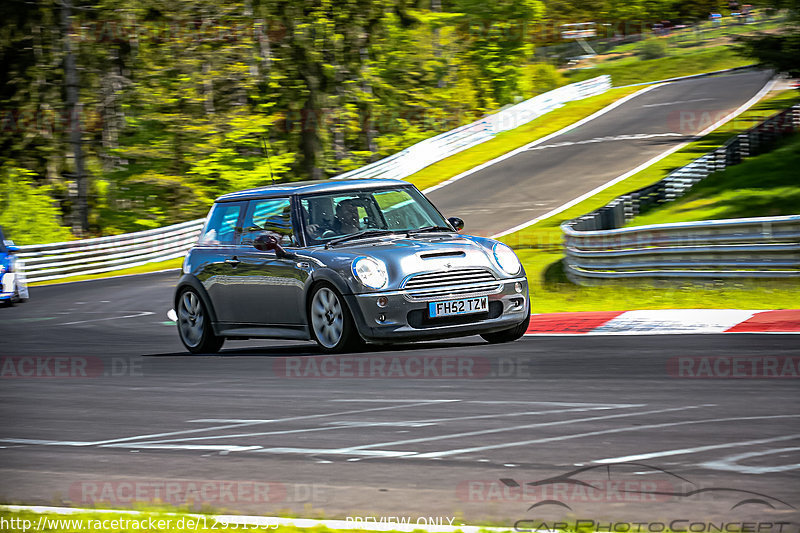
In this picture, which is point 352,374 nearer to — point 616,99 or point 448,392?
point 448,392

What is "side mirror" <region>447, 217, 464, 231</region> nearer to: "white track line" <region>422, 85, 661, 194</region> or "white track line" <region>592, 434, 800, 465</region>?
"white track line" <region>592, 434, 800, 465</region>

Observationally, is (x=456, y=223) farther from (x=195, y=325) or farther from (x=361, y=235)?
(x=195, y=325)

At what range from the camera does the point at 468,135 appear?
1796 inches

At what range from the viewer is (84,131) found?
48.5 m

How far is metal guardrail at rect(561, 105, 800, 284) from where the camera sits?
1464 centimetres

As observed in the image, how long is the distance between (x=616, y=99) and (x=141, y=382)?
43.1 metres

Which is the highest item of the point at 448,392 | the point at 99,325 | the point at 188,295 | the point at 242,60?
the point at 448,392

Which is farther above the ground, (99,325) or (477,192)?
(99,325)

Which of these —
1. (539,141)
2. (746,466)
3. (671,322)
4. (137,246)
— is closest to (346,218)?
(671,322)

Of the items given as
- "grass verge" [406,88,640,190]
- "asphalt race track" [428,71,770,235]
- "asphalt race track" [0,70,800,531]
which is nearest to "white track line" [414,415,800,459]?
"asphalt race track" [0,70,800,531]

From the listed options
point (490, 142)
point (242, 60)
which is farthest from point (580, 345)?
point (242, 60)

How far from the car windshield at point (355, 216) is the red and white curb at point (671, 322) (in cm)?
199

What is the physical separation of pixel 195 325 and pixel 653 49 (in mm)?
62803

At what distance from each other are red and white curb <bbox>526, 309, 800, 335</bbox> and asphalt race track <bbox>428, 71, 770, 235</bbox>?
16.4m
